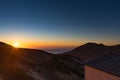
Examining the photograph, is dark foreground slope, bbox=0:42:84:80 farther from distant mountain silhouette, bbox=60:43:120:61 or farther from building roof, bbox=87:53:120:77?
distant mountain silhouette, bbox=60:43:120:61

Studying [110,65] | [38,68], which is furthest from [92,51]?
[110,65]

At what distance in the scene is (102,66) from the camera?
3048 centimetres

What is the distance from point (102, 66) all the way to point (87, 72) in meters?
4.23

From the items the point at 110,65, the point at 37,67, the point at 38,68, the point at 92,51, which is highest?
the point at 92,51

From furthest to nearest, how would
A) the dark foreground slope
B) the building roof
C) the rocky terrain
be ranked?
the rocky terrain → the dark foreground slope → the building roof

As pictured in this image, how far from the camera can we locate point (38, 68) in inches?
2306

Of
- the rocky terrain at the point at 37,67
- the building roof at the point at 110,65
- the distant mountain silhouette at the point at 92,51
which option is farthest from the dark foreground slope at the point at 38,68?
the distant mountain silhouette at the point at 92,51

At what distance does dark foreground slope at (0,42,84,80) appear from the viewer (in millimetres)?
51562

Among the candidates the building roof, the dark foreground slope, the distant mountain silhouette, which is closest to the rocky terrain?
the dark foreground slope

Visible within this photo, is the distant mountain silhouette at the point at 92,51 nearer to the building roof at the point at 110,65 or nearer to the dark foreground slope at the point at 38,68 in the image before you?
the dark foreground slope at the point at 38,68

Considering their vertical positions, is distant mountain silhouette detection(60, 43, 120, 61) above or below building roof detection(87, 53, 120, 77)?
above

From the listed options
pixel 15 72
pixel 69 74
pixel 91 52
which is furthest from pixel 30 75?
pixel 91 52

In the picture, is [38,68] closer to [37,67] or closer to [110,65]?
[37,67]

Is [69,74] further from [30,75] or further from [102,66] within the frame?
[102,66]
